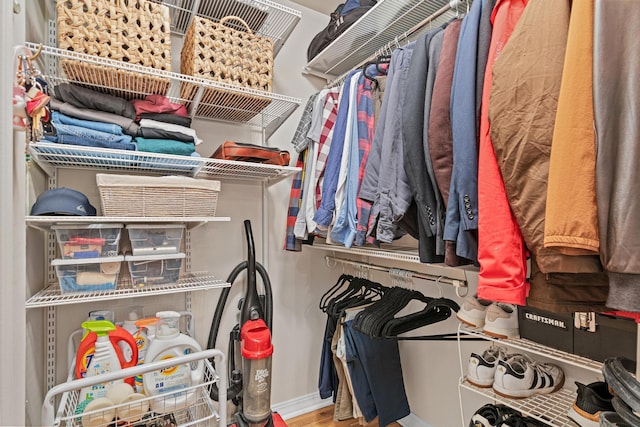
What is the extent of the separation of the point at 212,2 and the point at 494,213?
5.08 ft

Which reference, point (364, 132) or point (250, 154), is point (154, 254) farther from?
point (364, 132)

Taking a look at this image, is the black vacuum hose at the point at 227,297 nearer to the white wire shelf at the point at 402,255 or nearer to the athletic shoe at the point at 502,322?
the white wire shelf at the point at 402,255

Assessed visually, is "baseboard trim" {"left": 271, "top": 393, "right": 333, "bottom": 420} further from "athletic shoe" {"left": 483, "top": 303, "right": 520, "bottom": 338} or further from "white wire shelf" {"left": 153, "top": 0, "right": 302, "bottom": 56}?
"white wire shelf" {"left": 153, "top": 0, "right": 302, "bottom": 56}

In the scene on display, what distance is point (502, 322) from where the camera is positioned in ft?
3.83

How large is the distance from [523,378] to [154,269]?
1452 mm

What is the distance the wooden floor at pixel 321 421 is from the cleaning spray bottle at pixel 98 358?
1.14 metres

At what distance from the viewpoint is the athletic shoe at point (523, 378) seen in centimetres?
110

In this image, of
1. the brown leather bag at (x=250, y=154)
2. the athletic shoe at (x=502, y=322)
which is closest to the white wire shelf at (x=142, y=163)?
the brown leather bag at (x=250, y=154)

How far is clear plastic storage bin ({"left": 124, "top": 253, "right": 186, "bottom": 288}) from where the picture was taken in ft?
4.45

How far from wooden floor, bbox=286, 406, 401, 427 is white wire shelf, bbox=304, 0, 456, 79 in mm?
2069

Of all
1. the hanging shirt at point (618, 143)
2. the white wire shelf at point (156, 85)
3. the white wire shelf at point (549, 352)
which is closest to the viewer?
the hanging shirt at point (618, 143)

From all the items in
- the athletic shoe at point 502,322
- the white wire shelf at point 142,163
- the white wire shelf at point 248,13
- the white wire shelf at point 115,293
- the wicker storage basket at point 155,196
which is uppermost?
the white wire shelf at point 248,13

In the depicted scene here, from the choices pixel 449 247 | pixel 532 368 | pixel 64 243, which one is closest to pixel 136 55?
pixel 64 243

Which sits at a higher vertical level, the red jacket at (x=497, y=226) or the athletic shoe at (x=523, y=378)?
the red jacket at (x=497, y=226)
